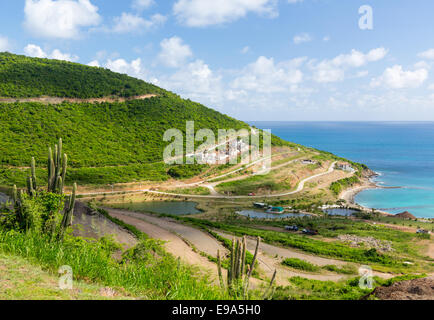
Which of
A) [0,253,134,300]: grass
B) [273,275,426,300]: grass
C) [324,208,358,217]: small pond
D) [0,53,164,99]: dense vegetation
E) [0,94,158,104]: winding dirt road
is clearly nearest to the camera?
[0,253,134,300]: grass

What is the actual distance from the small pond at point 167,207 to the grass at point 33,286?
33959mm

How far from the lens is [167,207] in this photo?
42.6 m

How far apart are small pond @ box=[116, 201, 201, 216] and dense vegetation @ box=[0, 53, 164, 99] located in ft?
117

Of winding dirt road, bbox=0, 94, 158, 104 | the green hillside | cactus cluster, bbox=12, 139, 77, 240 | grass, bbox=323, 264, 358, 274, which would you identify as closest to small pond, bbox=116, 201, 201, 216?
the green hillside

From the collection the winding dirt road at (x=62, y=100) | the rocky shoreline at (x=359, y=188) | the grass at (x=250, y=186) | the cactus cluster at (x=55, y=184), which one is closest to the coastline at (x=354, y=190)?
the rocky shoreline at (x=359, y=188)

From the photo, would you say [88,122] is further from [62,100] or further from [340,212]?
[340,212]

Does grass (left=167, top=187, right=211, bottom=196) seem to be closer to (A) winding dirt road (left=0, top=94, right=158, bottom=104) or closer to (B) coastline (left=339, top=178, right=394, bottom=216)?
(B) coastline (left=339, top=178, right=394, bottom=216)

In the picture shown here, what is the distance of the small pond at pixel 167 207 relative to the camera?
40562 millimetres

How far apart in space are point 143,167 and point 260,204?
2177 centimetres

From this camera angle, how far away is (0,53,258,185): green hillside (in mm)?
47781

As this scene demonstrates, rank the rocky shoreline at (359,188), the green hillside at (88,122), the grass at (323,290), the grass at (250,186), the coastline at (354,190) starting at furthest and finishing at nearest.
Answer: the rocky shoreline at (359,188)
the coastline at (354,190)
the grass at (250,186)
the green hillside at (88,122)
the grass at (323,290)

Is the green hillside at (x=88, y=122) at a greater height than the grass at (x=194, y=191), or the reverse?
the green hillside at (x=88, y=122)

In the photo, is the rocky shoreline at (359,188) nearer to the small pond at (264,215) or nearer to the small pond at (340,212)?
the small pond at (340,212)
